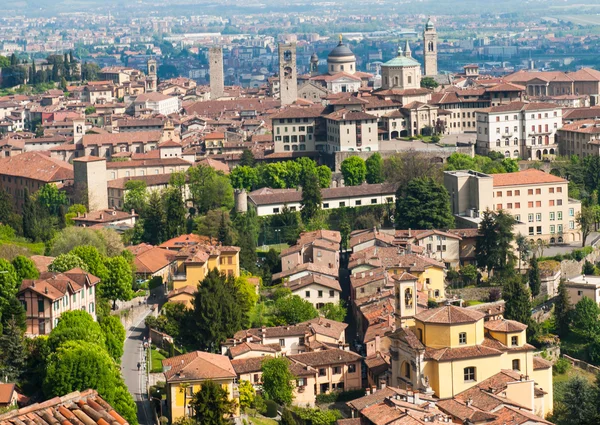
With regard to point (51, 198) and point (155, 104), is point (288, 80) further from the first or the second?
point (51, 198)

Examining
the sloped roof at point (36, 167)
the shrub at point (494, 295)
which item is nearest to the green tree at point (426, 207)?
the shrub at point (494, 295)

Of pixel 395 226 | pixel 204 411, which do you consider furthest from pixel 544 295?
pixel 204 411

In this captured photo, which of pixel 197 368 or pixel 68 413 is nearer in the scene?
pixel 68 413

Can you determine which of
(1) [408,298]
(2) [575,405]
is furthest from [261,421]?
(2) [575,405]

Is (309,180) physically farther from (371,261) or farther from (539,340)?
(539,340)

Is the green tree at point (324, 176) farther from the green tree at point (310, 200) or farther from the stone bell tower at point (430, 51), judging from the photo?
the stone bell tower at point (430, 51)
